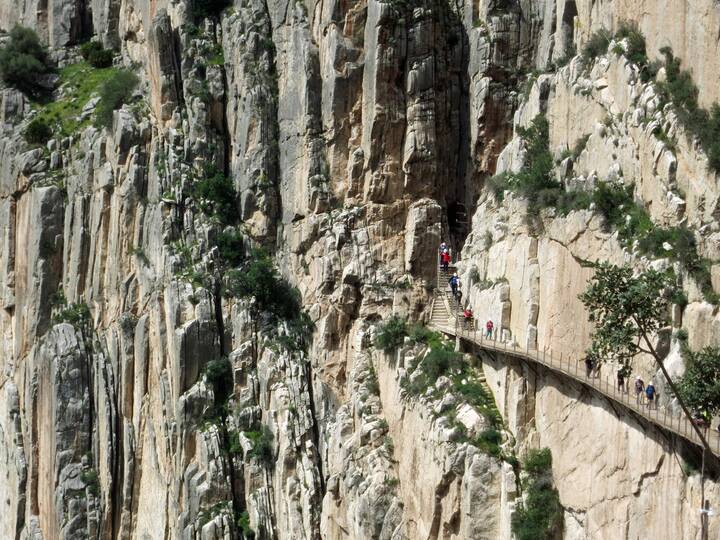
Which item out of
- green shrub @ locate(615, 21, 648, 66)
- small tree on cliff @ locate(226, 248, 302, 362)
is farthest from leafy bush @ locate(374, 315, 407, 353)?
green shrub @ locate(615, 21, 648, 66)

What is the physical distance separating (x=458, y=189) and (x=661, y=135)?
56.4ft

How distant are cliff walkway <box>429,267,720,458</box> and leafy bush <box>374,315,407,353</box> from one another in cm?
136

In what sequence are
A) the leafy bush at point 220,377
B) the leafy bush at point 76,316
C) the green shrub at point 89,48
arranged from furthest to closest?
the green shrub at point 89,48, the leafy bush at point 76,316, the leafy bush at point 220,377

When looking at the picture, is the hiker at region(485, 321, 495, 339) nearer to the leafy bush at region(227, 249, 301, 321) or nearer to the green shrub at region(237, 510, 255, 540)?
the leafy bush at region(227, 249, 301, 321)

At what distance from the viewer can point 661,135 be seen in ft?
123

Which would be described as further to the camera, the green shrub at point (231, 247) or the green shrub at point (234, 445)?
the green shrub at point (231, 247)

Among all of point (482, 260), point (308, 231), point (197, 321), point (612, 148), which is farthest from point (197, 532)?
point (612, 148)

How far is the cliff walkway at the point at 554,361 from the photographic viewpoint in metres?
31.8

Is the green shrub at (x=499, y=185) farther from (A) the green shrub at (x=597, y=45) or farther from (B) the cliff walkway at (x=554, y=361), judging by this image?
(A) the green shrub at (x=597, y=45)

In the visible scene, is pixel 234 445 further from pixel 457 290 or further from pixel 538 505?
pixel 538 505

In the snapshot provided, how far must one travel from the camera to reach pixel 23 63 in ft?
226

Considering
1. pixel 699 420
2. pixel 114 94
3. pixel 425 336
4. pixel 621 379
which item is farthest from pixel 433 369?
pixel 114 94

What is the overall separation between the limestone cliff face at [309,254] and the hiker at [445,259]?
0.87m

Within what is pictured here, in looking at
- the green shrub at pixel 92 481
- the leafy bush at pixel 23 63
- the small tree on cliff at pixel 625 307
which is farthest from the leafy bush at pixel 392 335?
the leafy bush at pixel 23 63
